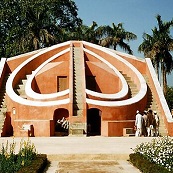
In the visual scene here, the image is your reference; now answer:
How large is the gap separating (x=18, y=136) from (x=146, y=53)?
18.3 m

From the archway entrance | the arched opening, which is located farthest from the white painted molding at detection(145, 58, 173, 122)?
the arched opening

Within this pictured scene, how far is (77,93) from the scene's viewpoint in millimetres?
18281

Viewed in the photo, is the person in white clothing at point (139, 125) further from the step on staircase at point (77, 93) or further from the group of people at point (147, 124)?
the step on staircase at point (77, 93)

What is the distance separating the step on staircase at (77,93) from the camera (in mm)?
16234

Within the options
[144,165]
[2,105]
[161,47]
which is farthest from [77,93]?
[161,47]

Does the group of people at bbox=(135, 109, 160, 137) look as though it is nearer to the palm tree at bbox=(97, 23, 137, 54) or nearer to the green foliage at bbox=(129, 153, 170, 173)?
the green foliage at bbox=(129, 153, 170, 173)

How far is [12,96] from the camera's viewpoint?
17641 mm

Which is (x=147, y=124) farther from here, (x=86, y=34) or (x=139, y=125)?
(x=86, y=34)

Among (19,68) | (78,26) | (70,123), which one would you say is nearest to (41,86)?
(19,68)

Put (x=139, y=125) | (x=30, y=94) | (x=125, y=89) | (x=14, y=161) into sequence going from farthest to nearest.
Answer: (x=125, y=89), (x=30, y=94), (x=139, y=125), (x=14, y=161)

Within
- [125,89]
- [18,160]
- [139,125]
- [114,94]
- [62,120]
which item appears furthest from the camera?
[125,89]

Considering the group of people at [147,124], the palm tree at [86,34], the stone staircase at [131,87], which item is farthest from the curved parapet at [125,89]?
the palm tree at [86,34]

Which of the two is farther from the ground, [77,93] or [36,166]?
[77,93]

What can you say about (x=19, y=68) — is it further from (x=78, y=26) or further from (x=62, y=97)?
(x=78, y=26)
